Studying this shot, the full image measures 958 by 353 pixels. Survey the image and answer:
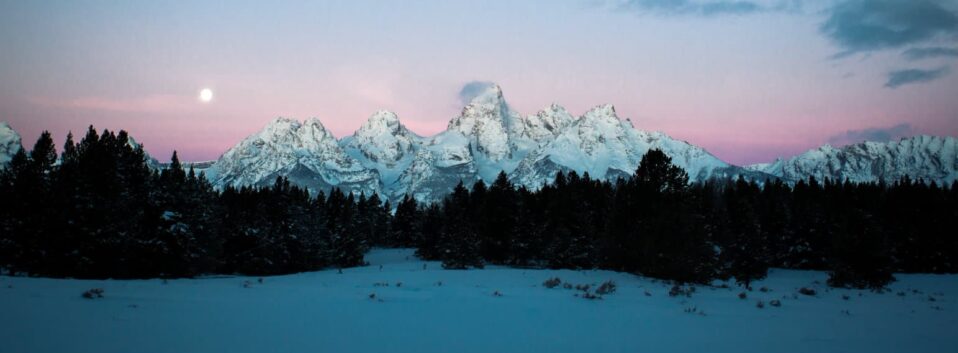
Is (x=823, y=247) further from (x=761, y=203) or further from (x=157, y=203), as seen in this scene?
(x=157, y=203)

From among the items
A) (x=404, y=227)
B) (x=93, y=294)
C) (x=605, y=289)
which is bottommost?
(x=404, y=227)

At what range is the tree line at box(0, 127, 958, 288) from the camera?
3044 cm

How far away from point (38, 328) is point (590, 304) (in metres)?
10.8

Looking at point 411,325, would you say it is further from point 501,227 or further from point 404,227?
point 404,227

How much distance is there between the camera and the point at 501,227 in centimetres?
5641

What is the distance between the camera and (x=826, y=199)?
63375 mm

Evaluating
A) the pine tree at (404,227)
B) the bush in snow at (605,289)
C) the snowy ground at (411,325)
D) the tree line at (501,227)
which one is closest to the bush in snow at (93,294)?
the snowy ground at (411,325)

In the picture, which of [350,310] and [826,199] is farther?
[826,199]

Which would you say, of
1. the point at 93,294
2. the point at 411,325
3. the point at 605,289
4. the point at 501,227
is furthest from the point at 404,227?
the point at 411,325

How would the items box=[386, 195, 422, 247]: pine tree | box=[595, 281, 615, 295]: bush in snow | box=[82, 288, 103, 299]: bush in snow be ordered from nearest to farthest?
box=[82, 288, 103, 299]: bush in snow → box=[595, 281, 615, 295]: bush in snow → box=[386, 195, 422, 247]: pine tree

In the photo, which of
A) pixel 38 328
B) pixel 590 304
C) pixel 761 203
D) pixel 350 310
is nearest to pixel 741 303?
pixel 590 304

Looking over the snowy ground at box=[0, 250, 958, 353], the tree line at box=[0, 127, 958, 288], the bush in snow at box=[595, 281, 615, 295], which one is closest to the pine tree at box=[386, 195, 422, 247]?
the tree line at box=[0, 127, 958, 288]

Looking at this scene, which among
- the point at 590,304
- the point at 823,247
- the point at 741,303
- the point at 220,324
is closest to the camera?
the point at 220,324

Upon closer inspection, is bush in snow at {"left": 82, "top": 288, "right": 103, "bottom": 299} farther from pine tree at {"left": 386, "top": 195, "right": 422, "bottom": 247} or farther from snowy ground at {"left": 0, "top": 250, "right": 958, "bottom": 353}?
pine tree at {"left": 386, "top": 195, "right": 422, "bottom": 247}
